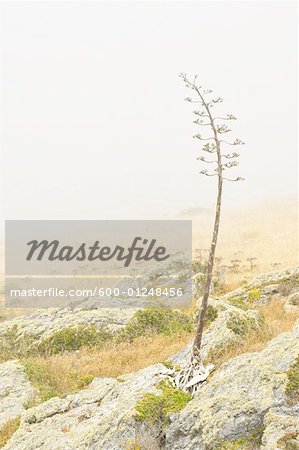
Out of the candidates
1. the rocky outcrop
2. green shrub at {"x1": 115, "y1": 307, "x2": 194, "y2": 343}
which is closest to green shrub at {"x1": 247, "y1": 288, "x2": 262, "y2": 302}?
the rocky outcrop

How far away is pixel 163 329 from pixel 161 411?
8.91 m

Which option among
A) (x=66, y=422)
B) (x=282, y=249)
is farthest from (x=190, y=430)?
(x=282, y=249)

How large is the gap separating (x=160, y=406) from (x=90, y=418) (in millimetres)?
1750

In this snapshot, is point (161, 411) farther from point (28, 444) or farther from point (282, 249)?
point (282, 249)

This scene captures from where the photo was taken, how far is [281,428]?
6.43 meters

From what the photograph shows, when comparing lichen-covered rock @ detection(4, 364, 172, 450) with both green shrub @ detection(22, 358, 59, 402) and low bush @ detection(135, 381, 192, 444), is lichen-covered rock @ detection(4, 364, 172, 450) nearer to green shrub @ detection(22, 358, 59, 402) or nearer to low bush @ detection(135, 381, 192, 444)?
low bush @ detection(135, 381, 192, 444)

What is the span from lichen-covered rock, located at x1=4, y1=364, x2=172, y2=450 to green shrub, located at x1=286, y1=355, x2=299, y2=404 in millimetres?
2520

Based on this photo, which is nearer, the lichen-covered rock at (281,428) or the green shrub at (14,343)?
the lichen-covered rock at (281,428)

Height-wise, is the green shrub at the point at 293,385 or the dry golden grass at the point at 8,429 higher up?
the green shrub at the point at 293,385

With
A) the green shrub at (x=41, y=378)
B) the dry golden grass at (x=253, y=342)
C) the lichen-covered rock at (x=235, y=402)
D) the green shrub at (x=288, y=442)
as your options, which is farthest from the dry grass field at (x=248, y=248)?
the green shrub at (x=288, y=442)

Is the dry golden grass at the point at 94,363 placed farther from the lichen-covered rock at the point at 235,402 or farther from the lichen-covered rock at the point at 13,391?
the lichen-covered rock at the point at 235,402

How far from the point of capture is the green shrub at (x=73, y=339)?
1652 cm

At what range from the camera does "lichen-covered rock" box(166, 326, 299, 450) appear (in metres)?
6.88

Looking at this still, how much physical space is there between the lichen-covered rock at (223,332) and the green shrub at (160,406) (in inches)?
65.9
